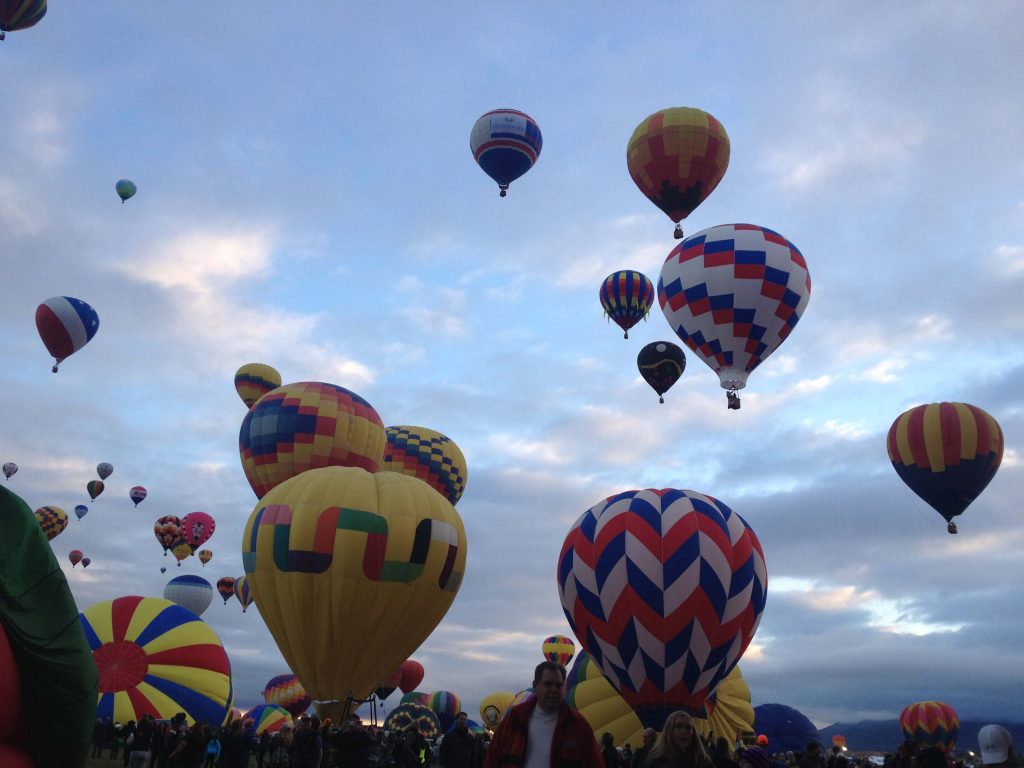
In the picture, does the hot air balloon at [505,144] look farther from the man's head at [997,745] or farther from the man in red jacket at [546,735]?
the man in red jacket at [546,735]

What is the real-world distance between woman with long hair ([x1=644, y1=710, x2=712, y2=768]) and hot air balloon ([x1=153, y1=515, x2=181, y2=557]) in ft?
132

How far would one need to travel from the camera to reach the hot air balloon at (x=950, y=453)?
76.0ft

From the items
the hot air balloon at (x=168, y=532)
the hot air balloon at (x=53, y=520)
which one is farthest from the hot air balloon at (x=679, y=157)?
the hot air balloon at (x=53, y=520)

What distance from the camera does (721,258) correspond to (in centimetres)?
2098

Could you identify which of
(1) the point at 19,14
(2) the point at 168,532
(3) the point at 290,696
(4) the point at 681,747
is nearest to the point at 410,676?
(3) the point at 290,696

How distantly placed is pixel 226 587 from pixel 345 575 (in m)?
32.9

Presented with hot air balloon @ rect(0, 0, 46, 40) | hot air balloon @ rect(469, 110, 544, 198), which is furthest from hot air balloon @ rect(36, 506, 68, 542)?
hot air balloon @ rect(469, 110, 544, 198)

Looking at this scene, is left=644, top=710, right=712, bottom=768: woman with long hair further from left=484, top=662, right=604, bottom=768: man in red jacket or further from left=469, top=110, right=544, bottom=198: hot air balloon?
left=469, top=110, right=544, bottom=198: hot air balloon

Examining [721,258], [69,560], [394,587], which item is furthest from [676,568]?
[69,560]

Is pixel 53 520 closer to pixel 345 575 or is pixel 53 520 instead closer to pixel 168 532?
pixel 168 532

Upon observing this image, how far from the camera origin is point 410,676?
37.7 meters

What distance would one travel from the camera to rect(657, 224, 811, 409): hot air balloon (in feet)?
68.2

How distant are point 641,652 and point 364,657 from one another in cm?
494

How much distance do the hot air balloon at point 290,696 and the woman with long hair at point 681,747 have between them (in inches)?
1417
